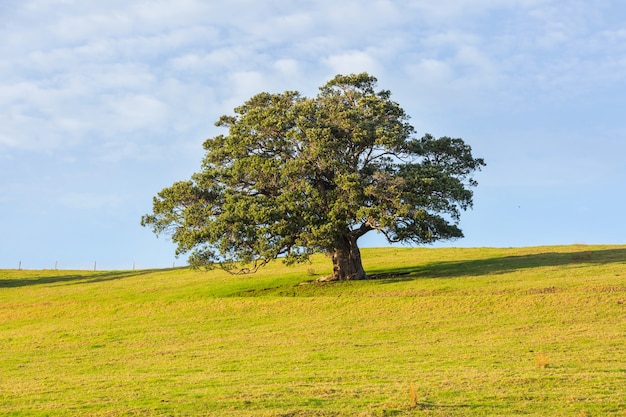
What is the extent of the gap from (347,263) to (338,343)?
1980cm

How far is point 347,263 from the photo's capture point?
50.6 meters

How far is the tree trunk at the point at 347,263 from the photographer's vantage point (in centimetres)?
5031

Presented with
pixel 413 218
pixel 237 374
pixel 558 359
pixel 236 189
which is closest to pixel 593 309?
pixel 558 359

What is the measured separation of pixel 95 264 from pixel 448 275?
2269 inches

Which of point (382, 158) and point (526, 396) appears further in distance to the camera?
point (382, 158)

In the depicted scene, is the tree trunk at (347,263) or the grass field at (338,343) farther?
the tree trunk at (347,263)

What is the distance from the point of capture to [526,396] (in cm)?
1908

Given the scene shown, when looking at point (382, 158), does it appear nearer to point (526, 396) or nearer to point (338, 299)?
point (338, 299)

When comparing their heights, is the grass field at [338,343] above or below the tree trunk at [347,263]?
below

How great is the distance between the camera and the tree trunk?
50312 millimetres

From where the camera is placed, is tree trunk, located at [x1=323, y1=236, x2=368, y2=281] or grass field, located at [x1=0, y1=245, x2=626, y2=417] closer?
grass field, located at [x1=0, y1=245, x2=626, y2=417]

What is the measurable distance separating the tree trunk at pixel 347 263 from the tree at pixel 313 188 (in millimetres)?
76

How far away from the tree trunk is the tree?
8cm

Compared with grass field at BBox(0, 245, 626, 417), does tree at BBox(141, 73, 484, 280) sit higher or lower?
higher
